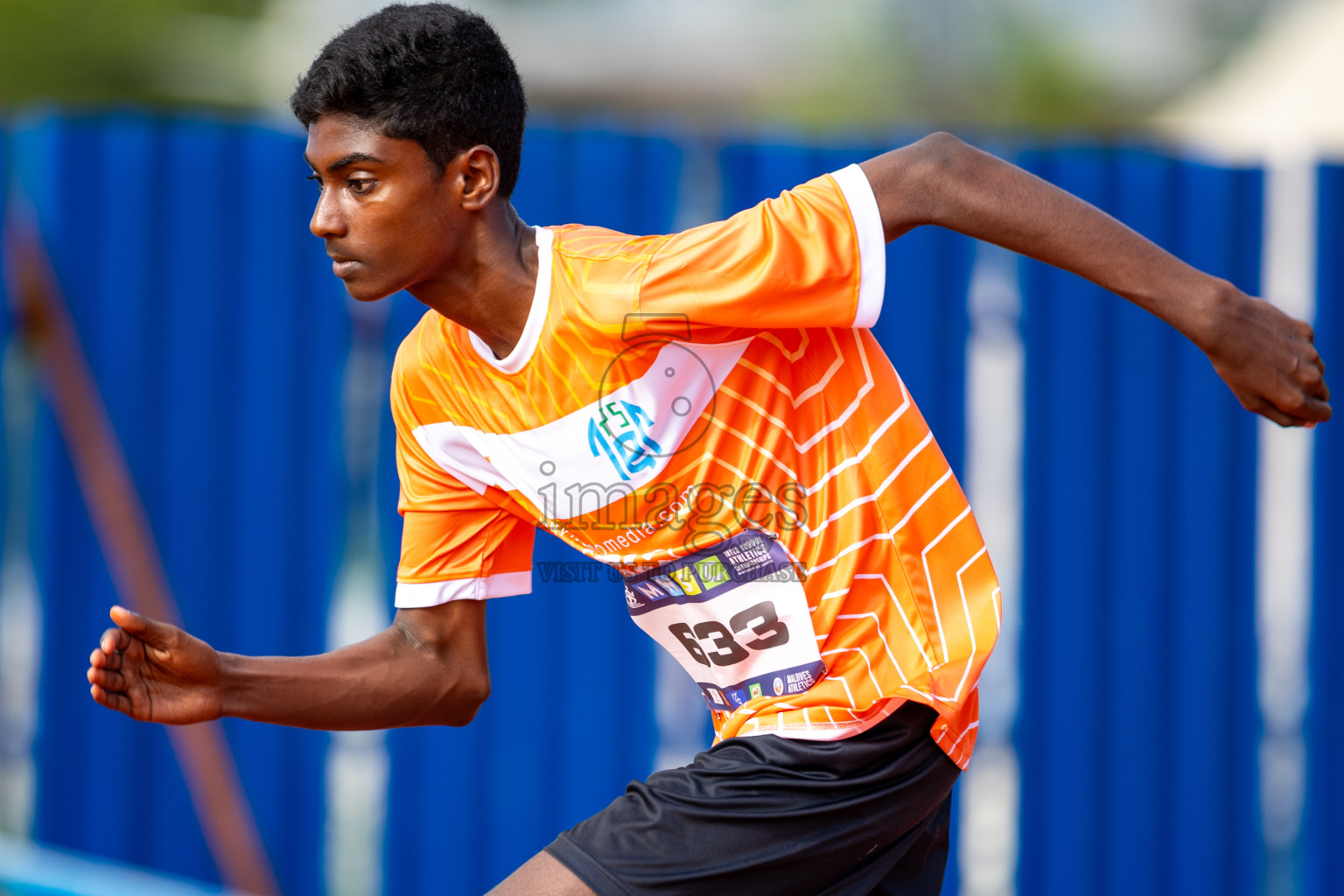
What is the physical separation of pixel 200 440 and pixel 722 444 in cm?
271

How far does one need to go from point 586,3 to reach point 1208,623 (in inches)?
738

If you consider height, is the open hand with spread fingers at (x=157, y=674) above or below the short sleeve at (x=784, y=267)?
below

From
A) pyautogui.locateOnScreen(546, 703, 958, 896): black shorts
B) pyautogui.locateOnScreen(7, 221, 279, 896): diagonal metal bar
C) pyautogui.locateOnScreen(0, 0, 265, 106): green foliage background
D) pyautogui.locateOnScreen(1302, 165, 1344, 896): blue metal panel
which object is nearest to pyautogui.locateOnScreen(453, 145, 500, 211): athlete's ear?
pyautogui.locateOnScreen(546, 703, 958, 896): black shorts

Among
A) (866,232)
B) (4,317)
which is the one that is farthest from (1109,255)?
(4,317)

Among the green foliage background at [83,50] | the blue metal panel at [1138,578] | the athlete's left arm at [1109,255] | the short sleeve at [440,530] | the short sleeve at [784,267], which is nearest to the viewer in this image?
the athlete's left arm at [1109,255]

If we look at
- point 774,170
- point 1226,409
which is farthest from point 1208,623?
point 774,170

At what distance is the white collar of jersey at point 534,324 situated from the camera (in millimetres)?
2127

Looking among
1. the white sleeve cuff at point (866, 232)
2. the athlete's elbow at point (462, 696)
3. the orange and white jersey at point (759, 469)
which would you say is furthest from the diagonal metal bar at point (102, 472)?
the white sleeve cuff at point (866, 232)

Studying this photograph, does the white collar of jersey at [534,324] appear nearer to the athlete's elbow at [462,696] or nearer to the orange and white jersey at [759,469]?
the orange and white jersey at [759,469]

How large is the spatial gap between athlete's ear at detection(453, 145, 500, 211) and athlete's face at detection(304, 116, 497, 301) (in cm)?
4

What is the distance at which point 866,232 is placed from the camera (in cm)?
200

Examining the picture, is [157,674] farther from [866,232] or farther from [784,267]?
[866,232]

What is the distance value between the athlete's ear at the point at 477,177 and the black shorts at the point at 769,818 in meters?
0.98

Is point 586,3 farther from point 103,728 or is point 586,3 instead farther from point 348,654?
point 348,654
